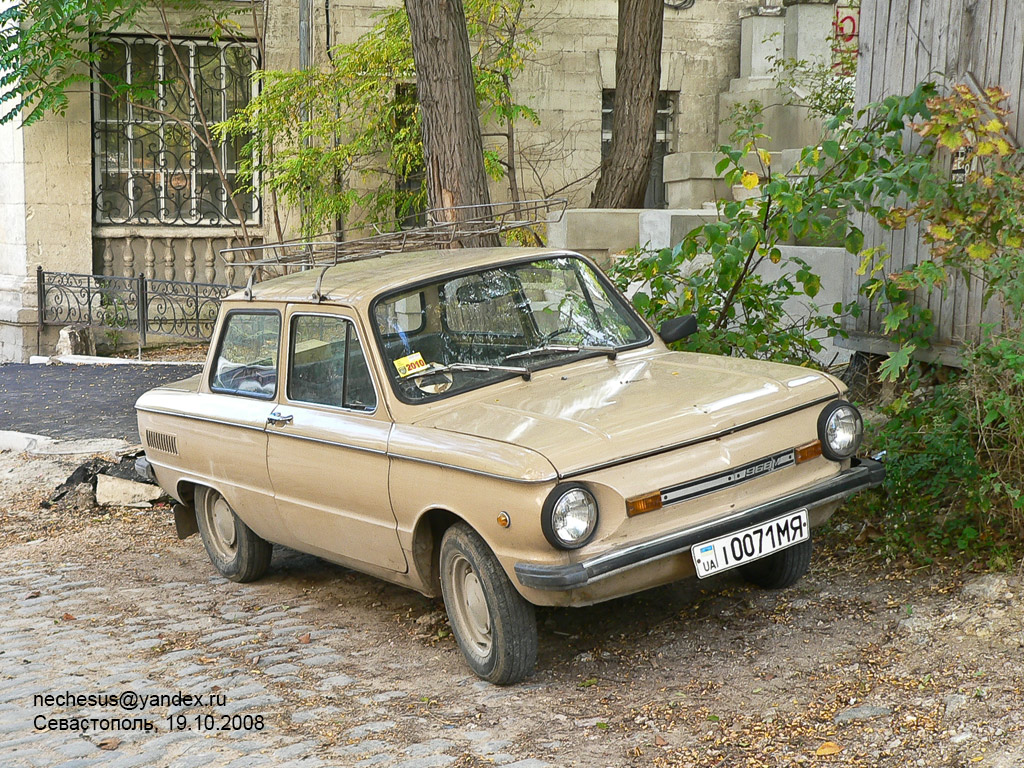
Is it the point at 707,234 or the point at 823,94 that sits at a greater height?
the point at 823,94

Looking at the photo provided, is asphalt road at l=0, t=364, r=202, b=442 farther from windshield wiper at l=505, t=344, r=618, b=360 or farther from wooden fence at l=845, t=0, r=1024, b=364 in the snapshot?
wooden fence at l=845, t=0, r=1024, b=364

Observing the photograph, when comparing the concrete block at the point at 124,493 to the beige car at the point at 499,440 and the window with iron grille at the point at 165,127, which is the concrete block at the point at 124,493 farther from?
the window with iron grille at the point at 165,127

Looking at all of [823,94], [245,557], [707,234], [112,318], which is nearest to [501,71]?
[823,94]

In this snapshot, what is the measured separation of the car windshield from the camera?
16.6 feet

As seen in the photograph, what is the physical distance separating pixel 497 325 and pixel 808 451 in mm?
1580

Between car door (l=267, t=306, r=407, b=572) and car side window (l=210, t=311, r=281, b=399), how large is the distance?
0.15m

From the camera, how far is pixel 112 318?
15.8 meters

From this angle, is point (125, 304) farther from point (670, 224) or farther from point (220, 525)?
point (220, 525)

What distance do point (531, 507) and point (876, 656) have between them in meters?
1.58

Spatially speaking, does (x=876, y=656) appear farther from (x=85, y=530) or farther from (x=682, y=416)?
(x=85, y=530)

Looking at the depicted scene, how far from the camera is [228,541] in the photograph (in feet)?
21.1

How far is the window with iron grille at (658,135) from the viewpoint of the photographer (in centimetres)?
1681

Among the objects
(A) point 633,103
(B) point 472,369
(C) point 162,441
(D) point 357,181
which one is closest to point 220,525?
(C) point 162,441

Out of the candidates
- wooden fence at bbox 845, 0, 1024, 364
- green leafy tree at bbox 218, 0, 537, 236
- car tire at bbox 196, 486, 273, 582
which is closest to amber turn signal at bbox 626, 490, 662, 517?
wooden fence at bbox 845, 0, 1024, 364
